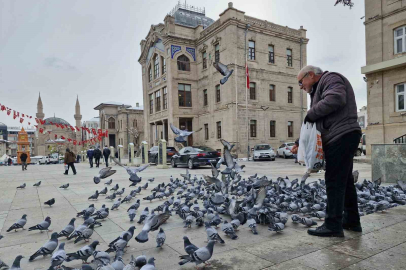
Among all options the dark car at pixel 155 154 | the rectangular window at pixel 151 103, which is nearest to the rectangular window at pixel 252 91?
the dark car at pixel 155 154

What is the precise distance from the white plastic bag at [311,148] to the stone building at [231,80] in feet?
77.6

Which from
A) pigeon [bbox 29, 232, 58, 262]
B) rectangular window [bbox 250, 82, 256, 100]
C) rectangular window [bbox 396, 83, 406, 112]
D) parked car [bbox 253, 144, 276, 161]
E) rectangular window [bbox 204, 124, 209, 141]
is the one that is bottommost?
parked car [bbox 253, 144, 276, 161]

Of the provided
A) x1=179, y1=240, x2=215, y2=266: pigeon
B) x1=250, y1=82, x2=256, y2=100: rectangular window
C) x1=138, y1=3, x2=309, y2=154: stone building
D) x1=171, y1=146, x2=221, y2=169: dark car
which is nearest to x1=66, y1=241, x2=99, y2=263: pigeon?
x1=179, y1=240, x2=215, y2=266: pigeon

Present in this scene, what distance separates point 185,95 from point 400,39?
834 inches

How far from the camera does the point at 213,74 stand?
29516 mm

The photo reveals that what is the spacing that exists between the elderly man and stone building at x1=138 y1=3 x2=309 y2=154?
23.8 m

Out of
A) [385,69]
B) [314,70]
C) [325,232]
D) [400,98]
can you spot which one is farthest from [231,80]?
[325,232]

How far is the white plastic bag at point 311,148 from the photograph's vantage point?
10.5 ft

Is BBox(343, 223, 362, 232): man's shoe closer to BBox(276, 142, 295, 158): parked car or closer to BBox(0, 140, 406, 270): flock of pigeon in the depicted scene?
BBox(0, 140, 406, 270): flock of pigeon

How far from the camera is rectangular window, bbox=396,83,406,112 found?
1627 centimetres

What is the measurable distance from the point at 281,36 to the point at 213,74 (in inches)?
360

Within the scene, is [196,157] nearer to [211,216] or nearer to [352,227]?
[211,216]

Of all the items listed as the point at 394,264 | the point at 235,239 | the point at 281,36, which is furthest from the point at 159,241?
the point at 281,36

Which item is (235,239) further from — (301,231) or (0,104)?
(0,104)
